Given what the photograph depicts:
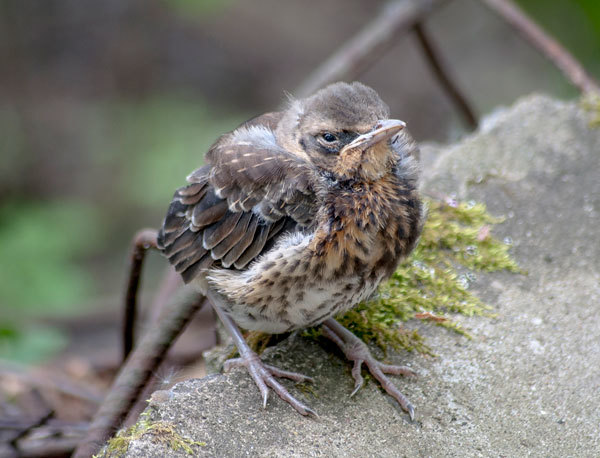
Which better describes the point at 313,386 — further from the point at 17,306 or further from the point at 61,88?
the point at 61,88

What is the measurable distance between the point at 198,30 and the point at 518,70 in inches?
161

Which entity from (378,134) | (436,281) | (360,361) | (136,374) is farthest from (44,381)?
(378,134)

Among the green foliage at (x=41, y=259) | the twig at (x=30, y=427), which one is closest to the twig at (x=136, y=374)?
the twig at (x=30, y=427)

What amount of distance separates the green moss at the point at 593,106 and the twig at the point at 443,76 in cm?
109

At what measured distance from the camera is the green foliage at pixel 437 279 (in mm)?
2986

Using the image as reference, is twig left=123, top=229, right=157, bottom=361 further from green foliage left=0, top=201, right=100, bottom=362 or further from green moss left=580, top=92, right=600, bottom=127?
green moss left=580, top=92, right=600, bottom=127

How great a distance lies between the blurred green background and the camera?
6980 millimetres

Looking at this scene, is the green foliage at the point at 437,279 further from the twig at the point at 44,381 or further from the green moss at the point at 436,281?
the twig at the point at 44,381

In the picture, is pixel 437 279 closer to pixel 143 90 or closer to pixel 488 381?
pixel 488 381

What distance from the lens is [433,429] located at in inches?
101

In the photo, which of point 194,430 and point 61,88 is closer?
point 194,430

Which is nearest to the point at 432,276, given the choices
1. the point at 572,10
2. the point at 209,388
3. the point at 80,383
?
the point at 209,388

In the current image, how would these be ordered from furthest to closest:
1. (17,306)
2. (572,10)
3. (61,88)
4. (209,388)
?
1. (61,88)
2. (572,10)
3. (17,306)
4. (209,388)

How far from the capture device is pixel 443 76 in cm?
520
